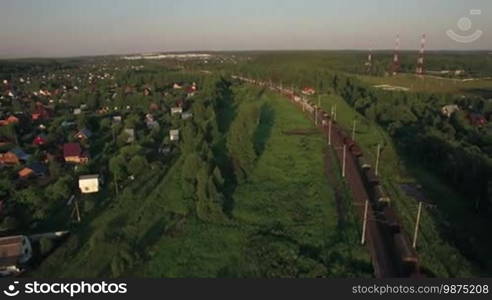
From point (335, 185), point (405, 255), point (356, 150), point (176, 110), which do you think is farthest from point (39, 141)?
point (405, 255)

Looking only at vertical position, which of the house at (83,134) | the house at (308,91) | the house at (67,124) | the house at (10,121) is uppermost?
the house at (308,91)

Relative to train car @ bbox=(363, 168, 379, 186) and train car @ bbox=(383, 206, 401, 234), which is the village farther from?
train car @ bbox=(383, 206, 401, 234)

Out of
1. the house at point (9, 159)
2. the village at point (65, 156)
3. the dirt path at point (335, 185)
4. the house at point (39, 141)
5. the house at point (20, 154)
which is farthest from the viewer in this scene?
the house at point (39, 141)

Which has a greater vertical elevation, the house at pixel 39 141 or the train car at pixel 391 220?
the house at pixel 39 141

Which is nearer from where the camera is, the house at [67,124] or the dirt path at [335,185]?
the dirt path at [335,185]

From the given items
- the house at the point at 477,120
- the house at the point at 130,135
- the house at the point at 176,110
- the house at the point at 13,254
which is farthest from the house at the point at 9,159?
the house at the point at 477,120

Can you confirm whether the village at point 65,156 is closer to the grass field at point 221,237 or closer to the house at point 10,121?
the house at point 10,121

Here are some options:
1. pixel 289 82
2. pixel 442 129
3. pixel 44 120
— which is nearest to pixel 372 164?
pixel 442 129

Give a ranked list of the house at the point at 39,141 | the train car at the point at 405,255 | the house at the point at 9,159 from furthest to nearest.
→ the house at the point at 39,141, the house at the point at 9,159, the train car at the point at 405,255
